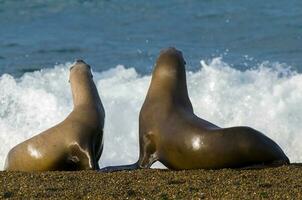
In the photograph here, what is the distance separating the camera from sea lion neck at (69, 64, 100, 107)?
10602mm

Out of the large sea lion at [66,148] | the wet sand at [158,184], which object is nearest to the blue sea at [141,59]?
the large sea lion at [66,148]

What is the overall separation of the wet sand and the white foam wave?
2876mm

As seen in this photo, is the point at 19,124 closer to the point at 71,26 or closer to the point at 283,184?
the point at 283,184

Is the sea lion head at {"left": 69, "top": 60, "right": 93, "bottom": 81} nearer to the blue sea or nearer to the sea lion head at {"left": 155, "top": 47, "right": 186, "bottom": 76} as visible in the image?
the sea lion head at {"left": 155, "top": 47, "right": 186, "bottom": 76}

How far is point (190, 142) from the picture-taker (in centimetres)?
941

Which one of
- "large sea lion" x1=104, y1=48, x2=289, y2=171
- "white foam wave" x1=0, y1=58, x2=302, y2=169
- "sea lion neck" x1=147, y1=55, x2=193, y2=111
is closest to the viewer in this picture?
"large sea lion" x1=104, y1=48, x2=289, y2=171

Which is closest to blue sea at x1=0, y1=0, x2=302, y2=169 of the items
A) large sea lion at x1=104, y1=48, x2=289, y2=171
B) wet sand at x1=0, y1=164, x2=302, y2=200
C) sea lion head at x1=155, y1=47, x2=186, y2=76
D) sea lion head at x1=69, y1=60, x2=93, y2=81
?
sea lion head at x1=69, y1=60, x2=93, y2=81

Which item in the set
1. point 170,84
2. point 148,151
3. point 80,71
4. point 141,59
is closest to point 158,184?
point 148,151

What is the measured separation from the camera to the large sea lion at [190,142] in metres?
9.29

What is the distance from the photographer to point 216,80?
47.7 feet

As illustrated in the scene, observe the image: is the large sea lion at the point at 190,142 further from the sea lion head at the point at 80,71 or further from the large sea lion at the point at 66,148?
the sea lion head at the point at 80,71

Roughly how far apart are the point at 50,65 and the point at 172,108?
7.50 m

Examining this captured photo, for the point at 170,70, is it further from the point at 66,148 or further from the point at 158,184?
the point at 158,184

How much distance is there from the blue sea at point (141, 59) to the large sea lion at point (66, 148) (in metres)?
Result: 1.79
